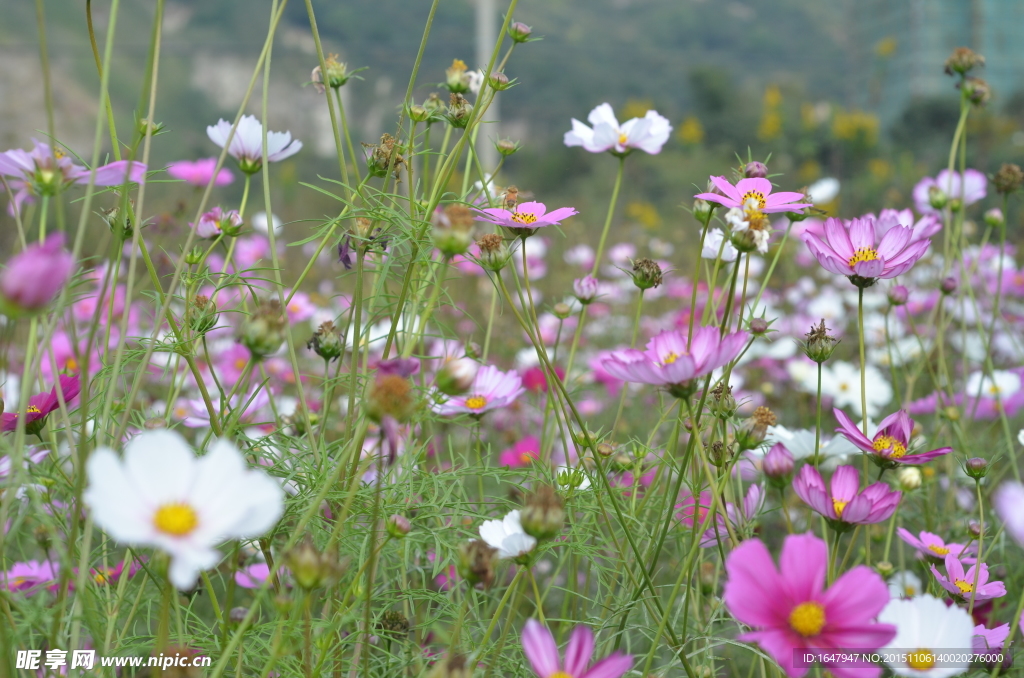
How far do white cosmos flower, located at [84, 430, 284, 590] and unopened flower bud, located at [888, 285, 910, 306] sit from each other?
76 cm

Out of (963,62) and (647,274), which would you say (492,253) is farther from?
(963,62)

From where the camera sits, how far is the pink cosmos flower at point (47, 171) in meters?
0.39

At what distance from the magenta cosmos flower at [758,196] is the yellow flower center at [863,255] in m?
0.05

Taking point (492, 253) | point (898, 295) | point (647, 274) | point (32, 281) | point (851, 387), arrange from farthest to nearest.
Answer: point (851, 387)
point (898, 295)
point (647, 274)
point (492, 253)
point (32, 281)

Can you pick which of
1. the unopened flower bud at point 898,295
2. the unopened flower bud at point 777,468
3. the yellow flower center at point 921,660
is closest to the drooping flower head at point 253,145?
the unopened flower bud at point 777,468

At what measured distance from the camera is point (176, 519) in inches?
11.7

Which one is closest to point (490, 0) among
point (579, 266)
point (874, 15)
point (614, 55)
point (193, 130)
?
point (614, 55)

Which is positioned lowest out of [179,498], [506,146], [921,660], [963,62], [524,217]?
[921,660]

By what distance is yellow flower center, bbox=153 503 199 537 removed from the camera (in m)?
0.29

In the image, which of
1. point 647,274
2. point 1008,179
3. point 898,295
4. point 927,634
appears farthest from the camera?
point 1008,179

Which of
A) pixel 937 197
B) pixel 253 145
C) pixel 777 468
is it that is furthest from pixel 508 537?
pixel 937 197

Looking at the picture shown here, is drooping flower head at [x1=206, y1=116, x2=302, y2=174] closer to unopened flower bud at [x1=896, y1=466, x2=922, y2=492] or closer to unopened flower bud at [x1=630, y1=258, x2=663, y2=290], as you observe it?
unopened flower bud at [x1=630, y1=258, x2=663, y2=290]

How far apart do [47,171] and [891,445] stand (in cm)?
54

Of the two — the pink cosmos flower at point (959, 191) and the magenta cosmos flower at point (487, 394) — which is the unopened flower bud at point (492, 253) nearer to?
the magenta cosmos flower at point (487, 394)
